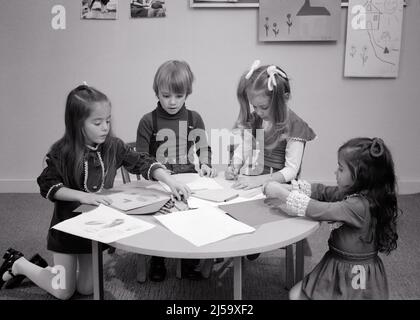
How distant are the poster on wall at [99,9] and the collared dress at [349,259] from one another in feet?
8.12

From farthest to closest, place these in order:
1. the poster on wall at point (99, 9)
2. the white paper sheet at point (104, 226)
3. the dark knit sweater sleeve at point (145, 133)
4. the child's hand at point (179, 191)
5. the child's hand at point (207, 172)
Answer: the poster on wall at point (99, 9) < the dark knit sweater sleeve at point (145, 133) < the child's hand at point (207, 172) < the child's hand at point (179, 191) < the white paper sheet at point (104, 226)

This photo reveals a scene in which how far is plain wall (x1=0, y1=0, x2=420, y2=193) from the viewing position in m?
3.28

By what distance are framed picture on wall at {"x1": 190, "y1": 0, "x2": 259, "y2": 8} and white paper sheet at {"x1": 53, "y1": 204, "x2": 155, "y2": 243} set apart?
220 cm

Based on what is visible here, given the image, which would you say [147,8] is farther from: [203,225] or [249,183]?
[203,225]

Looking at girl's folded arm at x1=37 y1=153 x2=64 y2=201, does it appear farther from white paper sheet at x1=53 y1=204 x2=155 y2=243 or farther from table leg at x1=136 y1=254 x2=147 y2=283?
table leg at x1=136 y1=254 x2=147 y2=283

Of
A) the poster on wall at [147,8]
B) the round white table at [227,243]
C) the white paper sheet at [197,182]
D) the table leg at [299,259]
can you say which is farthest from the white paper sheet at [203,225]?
the poster on wall at [147,8]

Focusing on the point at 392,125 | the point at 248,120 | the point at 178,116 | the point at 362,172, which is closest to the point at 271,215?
the point at 362,172

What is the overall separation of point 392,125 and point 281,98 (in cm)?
190

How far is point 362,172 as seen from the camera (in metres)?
1.35

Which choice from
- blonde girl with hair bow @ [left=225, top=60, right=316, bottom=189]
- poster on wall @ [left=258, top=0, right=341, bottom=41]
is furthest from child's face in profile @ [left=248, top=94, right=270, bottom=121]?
poster on wall @ [left=258, top=0, right=341, bottom=41]

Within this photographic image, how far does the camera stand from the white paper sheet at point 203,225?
4.01 ft

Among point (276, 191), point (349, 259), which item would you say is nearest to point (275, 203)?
point (276, 191)

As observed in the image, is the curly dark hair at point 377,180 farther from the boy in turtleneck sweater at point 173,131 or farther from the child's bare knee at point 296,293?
the boy in turtleneck sweater at point 173,131

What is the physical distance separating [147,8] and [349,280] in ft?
8.41
